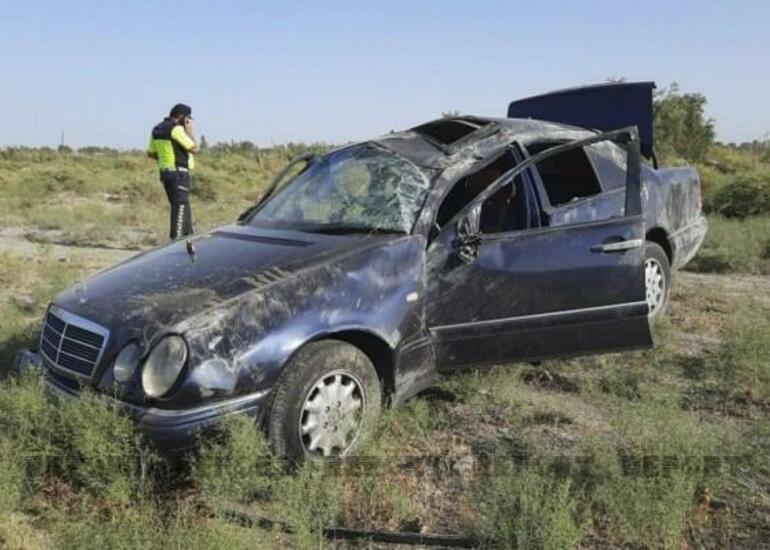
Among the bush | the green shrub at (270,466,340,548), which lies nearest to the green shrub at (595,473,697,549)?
the green shrub at (270,466,340,548)

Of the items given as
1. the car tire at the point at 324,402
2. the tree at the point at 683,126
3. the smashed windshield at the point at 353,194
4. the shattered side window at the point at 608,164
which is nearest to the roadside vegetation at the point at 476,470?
the car tire at the point at 324,402

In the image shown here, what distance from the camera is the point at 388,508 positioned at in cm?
324

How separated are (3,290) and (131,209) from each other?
932 cm

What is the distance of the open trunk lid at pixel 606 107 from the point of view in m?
6.52

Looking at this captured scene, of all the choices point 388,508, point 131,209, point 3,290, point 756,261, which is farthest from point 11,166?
point 388,508

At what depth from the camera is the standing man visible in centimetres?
911

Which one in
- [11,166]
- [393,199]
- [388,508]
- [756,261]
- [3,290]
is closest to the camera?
[388,508]

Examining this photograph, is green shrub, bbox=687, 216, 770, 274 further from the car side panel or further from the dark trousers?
the car side panel

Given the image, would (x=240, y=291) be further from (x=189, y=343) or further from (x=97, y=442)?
(x=97, y=442)

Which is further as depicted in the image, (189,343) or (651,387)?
(651,387)

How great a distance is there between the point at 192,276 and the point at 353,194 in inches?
50.4

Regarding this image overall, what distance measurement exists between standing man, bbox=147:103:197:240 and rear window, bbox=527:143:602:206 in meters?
5.49

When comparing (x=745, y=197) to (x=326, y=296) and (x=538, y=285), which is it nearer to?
(x=538, y=285)

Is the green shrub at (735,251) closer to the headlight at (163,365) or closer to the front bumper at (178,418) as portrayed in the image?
the front bumper at (178,418)
